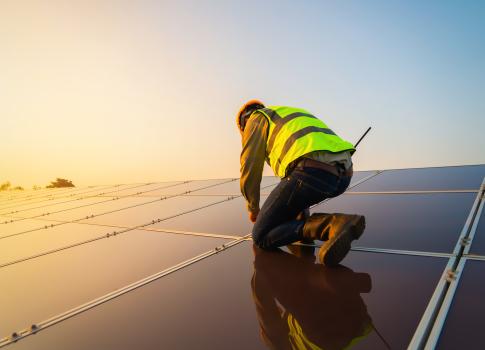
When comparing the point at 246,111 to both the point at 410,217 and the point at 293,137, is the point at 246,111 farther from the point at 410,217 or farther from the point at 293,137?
the point at 410,217

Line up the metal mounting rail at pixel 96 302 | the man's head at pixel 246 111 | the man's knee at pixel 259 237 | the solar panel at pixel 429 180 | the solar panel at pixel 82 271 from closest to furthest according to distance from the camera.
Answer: the metal mounting rail at pixel 96 302 < the solar panel at pixel 82 271 < the man's knee at pixel 259 237 < the man's head at pixel 246 111 < the solar panel at pixel 429 180

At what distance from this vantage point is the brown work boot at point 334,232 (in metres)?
2.07

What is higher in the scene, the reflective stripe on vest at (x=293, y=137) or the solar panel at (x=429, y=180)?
the reflective stripe on vest at (x=293, y=137)

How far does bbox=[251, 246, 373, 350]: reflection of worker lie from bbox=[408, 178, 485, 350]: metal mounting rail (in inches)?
7.9

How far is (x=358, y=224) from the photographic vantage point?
2.19 meters

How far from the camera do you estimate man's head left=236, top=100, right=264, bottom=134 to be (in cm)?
293

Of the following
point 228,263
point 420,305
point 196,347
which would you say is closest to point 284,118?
point 228,263

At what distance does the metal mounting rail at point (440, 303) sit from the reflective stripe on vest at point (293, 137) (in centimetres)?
100

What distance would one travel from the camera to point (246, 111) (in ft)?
9.71

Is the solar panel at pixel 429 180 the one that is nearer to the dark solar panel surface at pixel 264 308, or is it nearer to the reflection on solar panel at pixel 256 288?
the reflection on solar panel at pixel 256 288

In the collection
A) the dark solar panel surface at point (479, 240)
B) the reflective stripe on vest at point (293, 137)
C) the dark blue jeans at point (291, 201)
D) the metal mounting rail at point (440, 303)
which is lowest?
the metal mounting rail at point (440, 303)

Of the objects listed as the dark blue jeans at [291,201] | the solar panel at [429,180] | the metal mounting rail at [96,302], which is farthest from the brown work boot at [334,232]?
the solar panel at [429,180]

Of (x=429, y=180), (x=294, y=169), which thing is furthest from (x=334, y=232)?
(x=429, y=180)

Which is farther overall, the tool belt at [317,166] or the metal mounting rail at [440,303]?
the tool belt at [317,166]
